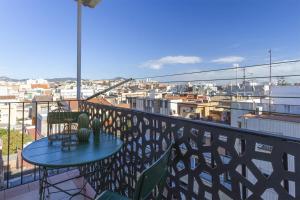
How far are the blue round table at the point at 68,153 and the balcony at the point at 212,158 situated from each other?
0.28m

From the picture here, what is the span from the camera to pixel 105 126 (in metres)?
2.30

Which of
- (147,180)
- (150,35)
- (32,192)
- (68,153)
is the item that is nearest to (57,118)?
(68,153)

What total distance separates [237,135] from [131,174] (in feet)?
3.91

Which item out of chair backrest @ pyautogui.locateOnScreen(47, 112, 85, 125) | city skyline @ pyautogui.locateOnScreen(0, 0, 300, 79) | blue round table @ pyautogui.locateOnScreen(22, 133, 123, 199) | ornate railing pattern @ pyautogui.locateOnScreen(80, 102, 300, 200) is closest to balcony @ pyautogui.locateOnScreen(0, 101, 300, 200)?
ornate railing pattern @ pyautogui.locateOnScreen(80, 102, 300, 200)

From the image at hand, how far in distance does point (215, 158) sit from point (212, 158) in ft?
0.08

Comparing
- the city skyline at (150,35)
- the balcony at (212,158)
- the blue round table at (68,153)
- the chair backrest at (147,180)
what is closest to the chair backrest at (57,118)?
the blue round table at (68,153)

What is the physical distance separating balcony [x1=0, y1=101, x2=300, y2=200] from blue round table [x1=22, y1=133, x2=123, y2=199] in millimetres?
276

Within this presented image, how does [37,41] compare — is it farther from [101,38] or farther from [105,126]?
[105,126]

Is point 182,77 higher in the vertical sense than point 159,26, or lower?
lower

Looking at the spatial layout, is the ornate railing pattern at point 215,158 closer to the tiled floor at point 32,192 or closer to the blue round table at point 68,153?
the blue round table at point 68,153

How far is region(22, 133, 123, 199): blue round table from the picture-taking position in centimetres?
123

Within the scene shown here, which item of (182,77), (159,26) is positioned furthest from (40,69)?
(182,77)

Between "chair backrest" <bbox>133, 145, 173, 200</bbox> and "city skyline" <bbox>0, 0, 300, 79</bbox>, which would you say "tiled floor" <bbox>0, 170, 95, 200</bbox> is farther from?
"city skyline" <bbox>0, 0, 300, 79</bbox>

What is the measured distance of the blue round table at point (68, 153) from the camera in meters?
1.23
